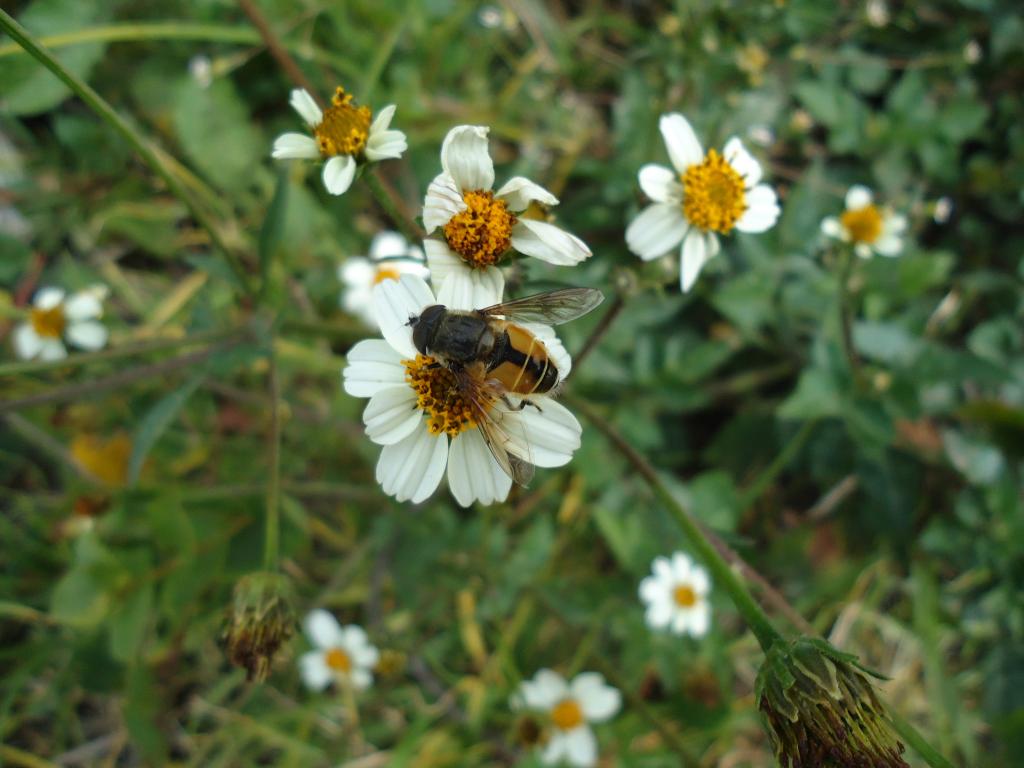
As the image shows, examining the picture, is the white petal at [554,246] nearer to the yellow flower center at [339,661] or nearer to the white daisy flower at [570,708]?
the white daisy flower at [570,708]

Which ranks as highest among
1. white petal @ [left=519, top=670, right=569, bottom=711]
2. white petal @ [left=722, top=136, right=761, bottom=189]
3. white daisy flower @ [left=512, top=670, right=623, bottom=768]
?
white petal @ [left=722, top=136, right=761, bottom=189]

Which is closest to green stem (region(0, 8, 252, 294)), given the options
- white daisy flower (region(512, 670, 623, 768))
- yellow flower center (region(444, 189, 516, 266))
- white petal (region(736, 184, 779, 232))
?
yellow flower center (region(444, 189, 516, 266))

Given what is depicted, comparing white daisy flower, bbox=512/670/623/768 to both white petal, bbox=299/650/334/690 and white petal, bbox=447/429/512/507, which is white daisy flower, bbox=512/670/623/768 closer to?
white petal, bbox=299/650/334/690

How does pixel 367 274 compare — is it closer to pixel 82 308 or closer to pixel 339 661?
pixel 82 308

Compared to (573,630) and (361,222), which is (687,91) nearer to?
(361,222)

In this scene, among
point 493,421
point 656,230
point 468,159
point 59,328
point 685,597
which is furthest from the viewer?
point 59,328

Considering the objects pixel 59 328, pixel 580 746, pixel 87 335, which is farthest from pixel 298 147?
pixel 580 746
